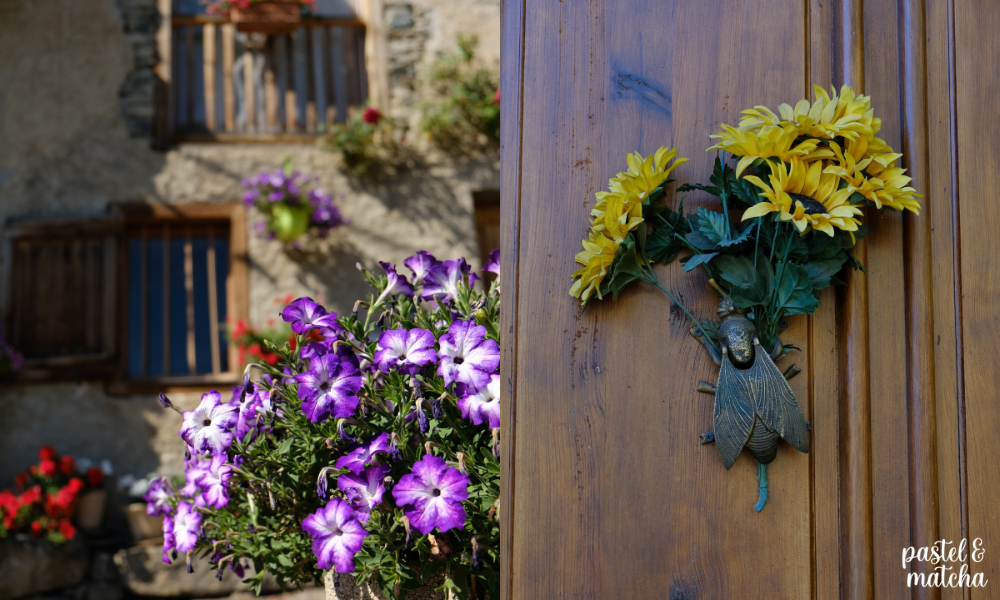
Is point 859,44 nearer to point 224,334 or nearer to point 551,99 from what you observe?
point 551,99

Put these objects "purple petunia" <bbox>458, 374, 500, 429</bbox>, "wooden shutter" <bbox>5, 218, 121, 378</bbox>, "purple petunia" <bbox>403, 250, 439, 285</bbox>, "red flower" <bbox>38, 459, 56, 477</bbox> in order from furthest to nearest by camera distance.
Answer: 1. "wooden shutter" <bbox>5, 218, 121, 378</bbox>
2. "red flower" <bbox>38, 459, 56, 477</bbox>
3. "purple petunia" <bbox>403, 250, 439, 285</bbox>
4. "purple petunia" <bbox>458, 374, 500, 429</bbox>

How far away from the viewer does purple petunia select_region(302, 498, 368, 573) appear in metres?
0.96

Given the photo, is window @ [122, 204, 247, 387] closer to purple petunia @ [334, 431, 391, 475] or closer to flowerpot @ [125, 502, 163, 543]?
flowerpot @ [125, 502, 163, 543]

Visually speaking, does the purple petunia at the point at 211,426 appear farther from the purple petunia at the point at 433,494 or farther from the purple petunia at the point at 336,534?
the purple petunia at the point at 433,494

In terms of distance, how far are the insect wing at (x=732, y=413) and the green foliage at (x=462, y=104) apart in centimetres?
404

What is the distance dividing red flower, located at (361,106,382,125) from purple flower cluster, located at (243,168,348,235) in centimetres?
56

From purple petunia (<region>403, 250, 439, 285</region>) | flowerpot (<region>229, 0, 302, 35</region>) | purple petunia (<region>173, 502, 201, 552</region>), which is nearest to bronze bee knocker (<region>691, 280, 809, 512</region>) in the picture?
purple petunia (<region>403, 250, 439, 285</region>)

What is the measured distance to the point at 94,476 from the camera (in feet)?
13.7

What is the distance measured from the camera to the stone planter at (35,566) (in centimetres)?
369

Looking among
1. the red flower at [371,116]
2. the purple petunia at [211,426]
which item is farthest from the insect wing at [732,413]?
the red flower at [371,116]

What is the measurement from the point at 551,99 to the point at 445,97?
13.6ft

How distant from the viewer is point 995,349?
985 millimetres

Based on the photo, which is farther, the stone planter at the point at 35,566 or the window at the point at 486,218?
the window at the point at 486,218

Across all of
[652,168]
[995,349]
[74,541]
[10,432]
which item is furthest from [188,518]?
[10,432]
